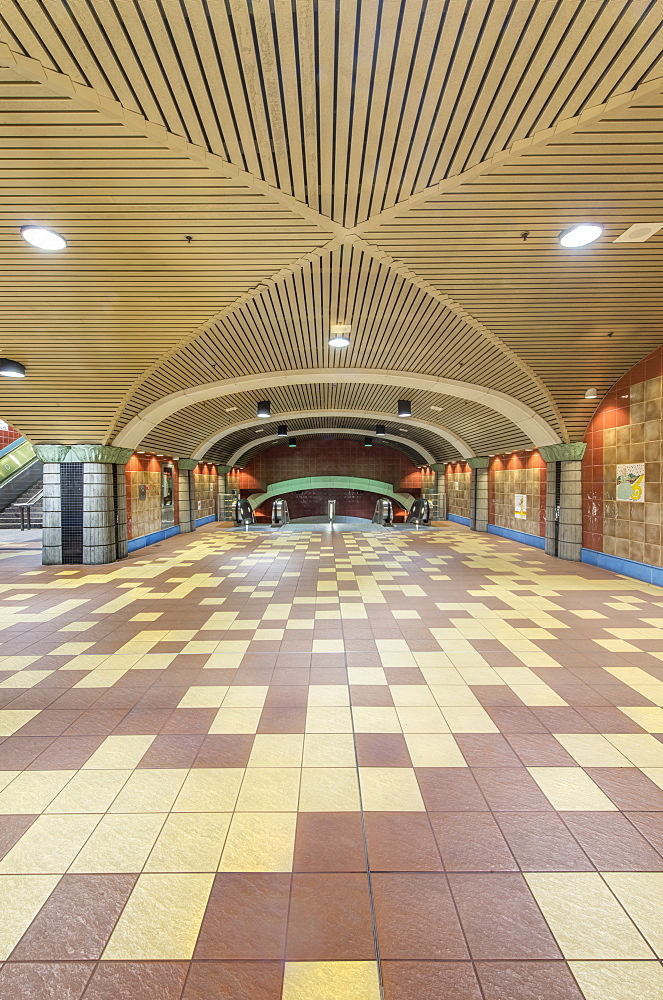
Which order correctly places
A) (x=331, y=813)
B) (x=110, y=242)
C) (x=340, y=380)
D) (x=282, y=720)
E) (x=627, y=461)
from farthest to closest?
(x=340, y=380), (x=627, y=461), (x=110, y=242), (x=282, y=720), (x=331, y=813)

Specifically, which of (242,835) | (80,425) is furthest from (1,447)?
(242,835)

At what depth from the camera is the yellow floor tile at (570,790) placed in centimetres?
229

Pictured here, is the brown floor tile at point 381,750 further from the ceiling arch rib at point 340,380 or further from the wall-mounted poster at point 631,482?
the ceiling arch rib at point 340,380

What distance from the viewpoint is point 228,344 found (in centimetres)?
734

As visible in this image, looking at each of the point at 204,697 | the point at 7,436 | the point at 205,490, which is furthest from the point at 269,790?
the point at 7,436

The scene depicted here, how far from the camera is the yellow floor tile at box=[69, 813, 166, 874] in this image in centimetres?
194

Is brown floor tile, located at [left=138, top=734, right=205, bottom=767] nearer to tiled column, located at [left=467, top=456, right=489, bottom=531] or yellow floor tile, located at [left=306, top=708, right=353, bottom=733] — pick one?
yellow floor tile, located at [left=306, top=708, right=353, bottom=733]

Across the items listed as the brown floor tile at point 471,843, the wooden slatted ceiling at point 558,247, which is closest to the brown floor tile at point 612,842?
the brown floor tile at point 471,843

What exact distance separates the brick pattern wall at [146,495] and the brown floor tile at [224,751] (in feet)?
29.9

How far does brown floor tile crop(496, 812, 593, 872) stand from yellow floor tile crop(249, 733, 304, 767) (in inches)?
44.1

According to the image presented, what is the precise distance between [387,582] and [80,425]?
6287 millimetres

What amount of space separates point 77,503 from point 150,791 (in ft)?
27.0

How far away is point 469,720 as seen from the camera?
311 cm

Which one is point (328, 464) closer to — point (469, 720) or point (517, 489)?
point (517, 489)
